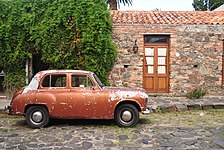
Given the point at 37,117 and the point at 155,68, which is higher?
the point at 155,68

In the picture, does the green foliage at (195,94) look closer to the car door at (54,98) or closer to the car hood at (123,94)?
the car hood at (123,94)

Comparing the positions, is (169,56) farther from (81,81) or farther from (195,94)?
(81,81)

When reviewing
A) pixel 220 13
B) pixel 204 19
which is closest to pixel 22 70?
pixel 204 19

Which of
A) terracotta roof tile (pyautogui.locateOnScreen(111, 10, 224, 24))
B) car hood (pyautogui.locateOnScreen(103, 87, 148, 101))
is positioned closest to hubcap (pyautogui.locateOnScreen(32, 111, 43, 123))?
car hood (pyautogui.locateOnScreen(103, 87, 148, 101))

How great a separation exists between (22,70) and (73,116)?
583 cm

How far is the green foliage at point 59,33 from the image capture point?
10.4 m

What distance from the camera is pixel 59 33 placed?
10523 millimetres

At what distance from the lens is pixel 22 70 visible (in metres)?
11.2

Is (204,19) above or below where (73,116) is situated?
above

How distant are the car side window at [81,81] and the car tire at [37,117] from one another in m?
1.06

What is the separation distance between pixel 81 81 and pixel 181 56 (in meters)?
6.30

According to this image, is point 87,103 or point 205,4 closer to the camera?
point 87,103

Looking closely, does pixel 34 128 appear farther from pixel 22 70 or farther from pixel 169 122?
pixel 22 70

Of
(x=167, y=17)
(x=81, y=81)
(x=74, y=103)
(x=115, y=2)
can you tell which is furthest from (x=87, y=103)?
(x=115, y=2)
